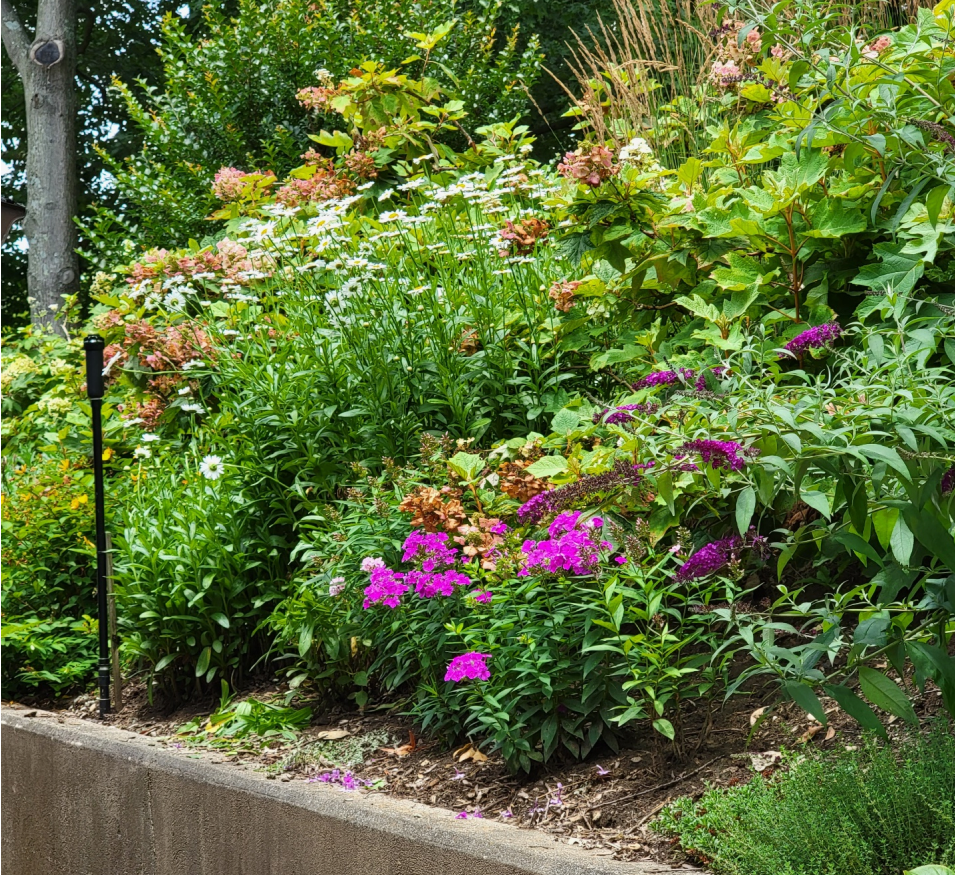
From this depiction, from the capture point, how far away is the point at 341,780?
9.96 feet

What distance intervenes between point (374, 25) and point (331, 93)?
2.25m

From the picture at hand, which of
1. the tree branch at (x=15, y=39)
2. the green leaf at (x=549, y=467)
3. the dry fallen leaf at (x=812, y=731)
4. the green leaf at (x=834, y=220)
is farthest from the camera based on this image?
the tree branch at (x=15, y=39)

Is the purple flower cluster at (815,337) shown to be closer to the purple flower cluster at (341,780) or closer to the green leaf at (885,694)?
the green leaf at (885,694)

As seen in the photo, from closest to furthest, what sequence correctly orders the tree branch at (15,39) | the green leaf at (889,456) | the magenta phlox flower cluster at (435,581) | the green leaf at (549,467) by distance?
1. the green leaf at (889,456)
2. the magenta phlox flower cluster at (435,581)
3. the green leaf at (549,467)
4. the tree branch at (15,39)

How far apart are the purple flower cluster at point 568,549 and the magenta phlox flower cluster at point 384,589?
44cm

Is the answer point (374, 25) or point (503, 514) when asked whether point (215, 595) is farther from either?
point (374, 25)


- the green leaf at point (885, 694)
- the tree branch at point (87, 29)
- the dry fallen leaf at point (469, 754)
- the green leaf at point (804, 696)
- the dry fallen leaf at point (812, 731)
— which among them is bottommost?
the dry fallen leaf at point (469, 754)

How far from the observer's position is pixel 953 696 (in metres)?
1.83

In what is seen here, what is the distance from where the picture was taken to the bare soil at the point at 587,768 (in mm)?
2404

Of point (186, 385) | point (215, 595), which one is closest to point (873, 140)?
point (215, 595)

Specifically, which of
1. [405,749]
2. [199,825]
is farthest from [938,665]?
[199,825]

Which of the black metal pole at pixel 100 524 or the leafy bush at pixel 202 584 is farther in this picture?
the black metal pole at pixel 100 524

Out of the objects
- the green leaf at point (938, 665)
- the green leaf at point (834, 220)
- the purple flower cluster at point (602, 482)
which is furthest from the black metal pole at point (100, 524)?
the green leaf at point (938, 665)

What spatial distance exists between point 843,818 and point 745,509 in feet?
1.96
